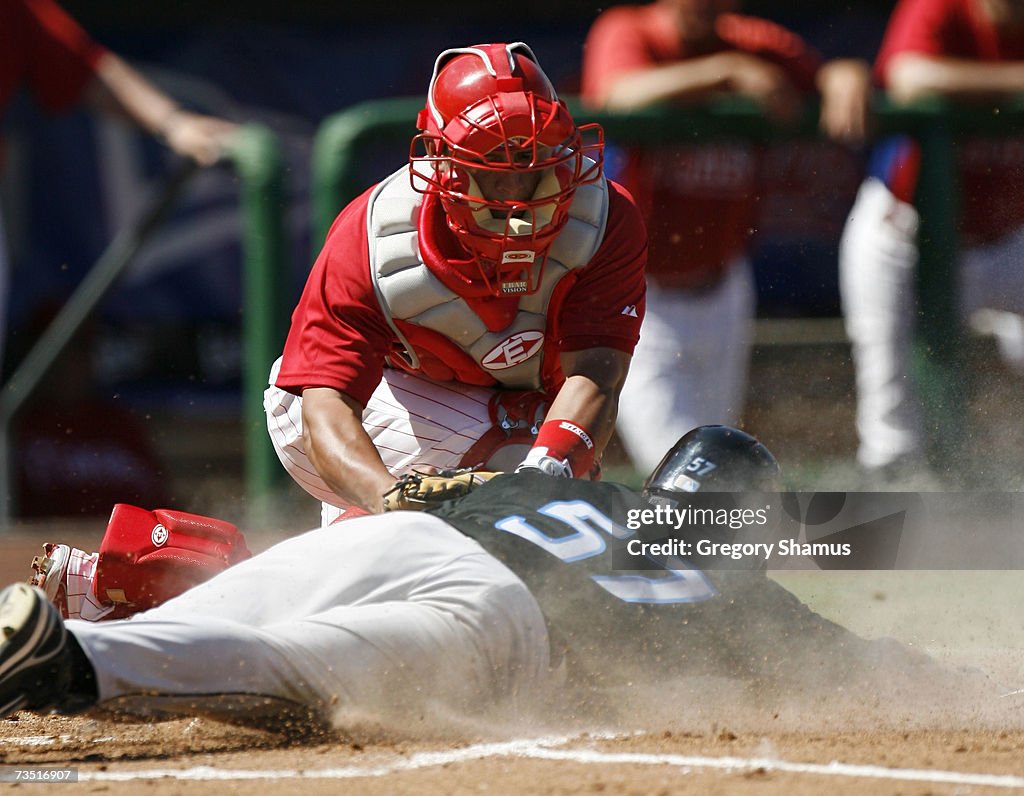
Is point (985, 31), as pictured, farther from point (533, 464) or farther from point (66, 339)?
point (66, 339)

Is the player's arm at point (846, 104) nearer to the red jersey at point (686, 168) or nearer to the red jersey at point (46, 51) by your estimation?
the red jersey at point (686, 168)

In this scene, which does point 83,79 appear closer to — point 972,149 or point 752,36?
point 752,36

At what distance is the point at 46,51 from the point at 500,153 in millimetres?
3603

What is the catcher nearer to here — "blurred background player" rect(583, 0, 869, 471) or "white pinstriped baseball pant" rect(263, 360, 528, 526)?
"white pinstriped baseball pant" rect(263, 360, 528, 526)

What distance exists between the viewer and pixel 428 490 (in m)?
3.91

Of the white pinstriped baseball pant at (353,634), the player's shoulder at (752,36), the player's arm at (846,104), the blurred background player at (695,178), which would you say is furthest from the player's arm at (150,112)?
the white pinstriped baseball pant at (353,634)

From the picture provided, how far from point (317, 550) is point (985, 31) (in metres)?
4.31

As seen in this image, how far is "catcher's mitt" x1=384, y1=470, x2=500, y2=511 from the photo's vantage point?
12.8ft

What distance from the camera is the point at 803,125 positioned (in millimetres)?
6652

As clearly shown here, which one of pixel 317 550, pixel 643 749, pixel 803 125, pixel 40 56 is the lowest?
pixel 643 749

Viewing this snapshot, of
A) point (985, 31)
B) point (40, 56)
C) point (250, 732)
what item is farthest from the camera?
point (40, 56)

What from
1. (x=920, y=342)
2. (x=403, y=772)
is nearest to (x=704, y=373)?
(x=920, y=342)

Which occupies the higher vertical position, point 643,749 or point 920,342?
point 920,342

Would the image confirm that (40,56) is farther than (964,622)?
Yes
